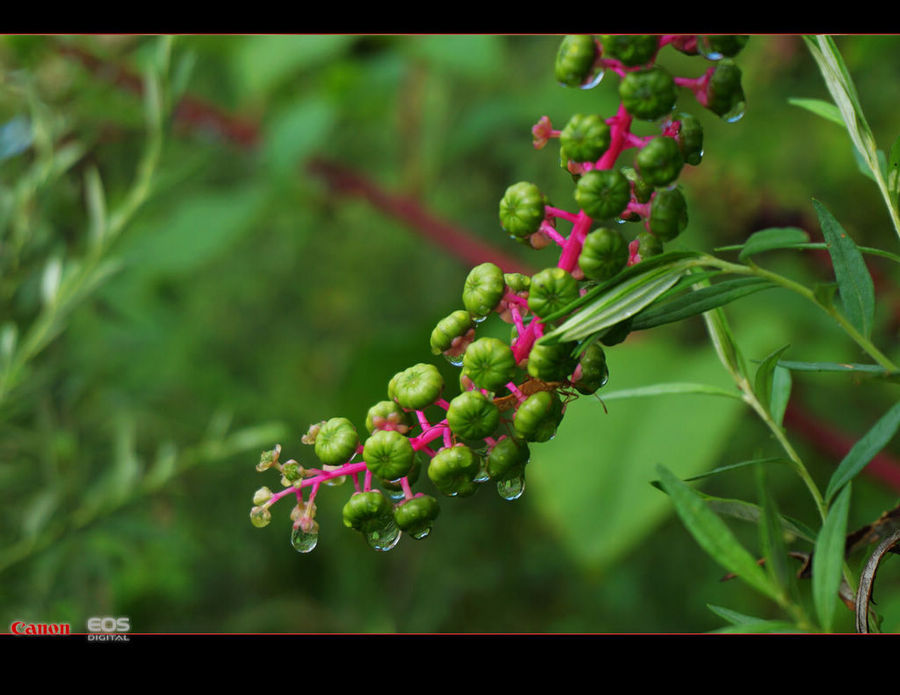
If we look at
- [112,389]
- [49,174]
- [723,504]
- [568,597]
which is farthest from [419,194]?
[723,504]

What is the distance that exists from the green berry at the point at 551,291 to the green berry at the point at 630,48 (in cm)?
9

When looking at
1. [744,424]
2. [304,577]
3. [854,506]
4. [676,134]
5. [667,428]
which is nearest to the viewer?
[676,134]

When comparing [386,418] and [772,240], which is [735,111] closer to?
[772,240]

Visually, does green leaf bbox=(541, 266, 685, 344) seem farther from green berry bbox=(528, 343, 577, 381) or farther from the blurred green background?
the blurred green background

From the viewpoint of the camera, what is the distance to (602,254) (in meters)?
0.33

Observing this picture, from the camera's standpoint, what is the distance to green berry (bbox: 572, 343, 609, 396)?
1.18ft

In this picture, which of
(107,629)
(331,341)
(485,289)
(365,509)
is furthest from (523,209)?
(331,341)

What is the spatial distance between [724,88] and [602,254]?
8 cm

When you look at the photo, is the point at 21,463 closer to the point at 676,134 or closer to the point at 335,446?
the point at 335,446

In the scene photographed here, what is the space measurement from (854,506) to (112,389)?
1.21 metres

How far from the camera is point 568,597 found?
5.46ft

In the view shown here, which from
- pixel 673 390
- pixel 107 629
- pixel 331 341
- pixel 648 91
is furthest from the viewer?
pixel 331 341

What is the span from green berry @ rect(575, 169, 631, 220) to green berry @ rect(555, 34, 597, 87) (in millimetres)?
44

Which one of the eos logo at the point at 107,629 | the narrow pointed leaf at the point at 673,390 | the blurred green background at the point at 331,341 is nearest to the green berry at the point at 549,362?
the narrow pointed leaf at the point at 673,390
